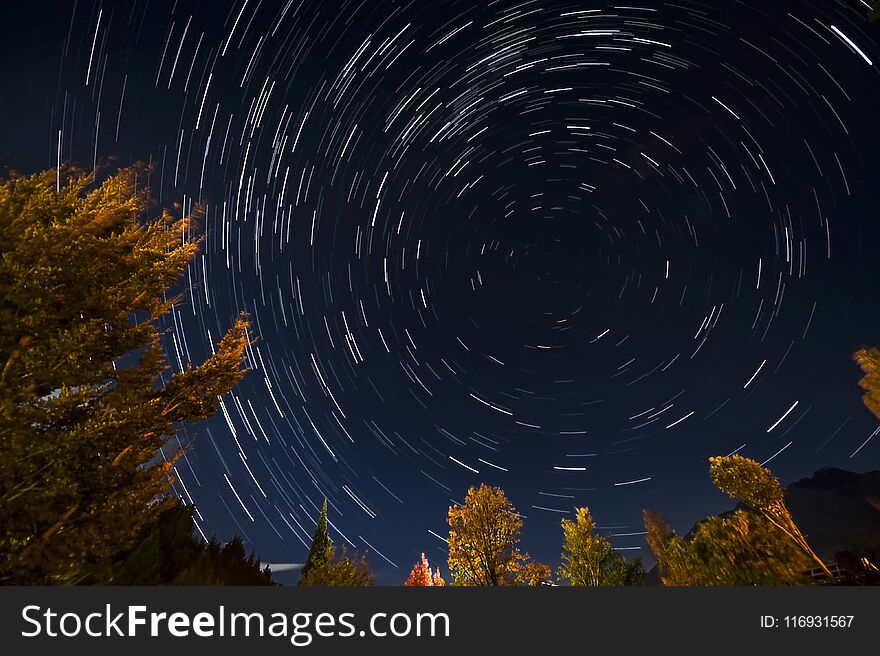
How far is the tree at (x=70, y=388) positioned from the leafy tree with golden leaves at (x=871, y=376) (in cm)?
2552

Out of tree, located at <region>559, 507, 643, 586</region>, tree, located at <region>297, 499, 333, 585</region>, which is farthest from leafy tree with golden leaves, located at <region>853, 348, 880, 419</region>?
tree, located at <region>297, 499, 333, 585</region>

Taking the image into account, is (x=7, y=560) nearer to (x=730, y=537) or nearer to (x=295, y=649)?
(x=295, y=649)

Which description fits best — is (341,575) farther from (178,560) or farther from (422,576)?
(422,576)

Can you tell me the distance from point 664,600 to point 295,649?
12.3 ft

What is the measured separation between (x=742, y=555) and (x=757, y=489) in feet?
11.6

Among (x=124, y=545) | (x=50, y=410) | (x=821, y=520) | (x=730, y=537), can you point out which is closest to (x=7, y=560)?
(x=124, y=545)

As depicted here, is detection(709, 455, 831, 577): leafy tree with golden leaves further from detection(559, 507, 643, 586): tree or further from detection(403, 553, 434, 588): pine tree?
detection(403, 553, 434, 588): pine tree

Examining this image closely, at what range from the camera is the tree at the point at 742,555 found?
15.1 m

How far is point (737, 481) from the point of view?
18.2 metres

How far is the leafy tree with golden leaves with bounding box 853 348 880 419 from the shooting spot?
14727 millimetres

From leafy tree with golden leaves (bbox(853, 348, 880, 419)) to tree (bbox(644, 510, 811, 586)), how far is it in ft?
22.4

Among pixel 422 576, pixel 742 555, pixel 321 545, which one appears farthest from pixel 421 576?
pixel 742 555

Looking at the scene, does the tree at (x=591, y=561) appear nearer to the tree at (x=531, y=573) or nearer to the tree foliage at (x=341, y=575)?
the tree at (x=531, y=573)

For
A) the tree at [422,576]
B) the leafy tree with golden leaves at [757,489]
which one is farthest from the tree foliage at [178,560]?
the tree at [422,576]
